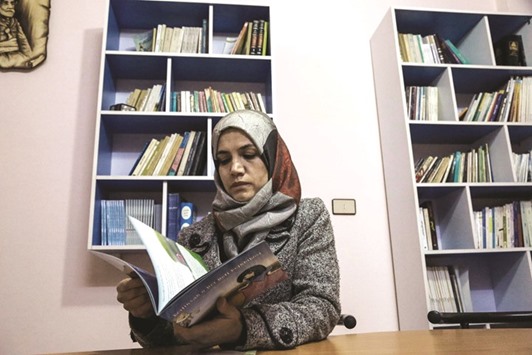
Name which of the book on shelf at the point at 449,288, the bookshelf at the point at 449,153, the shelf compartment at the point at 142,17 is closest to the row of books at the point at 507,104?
the bookshelf at the point at 449,153

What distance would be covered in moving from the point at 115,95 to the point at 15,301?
1184 millimetres

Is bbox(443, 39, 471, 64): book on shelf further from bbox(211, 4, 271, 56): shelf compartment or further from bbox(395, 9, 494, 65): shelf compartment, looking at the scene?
bbox(211, 4, 271, 56): shelf compartment

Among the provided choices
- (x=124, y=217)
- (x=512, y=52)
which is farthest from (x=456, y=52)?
(x=124, y=217)

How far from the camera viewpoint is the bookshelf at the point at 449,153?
2094mm

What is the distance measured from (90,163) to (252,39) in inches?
43.7

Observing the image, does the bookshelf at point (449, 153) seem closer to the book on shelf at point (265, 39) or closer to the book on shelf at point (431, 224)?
the book on shelf at point (431, 224)

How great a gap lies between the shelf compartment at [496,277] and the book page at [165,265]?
69.6 inches

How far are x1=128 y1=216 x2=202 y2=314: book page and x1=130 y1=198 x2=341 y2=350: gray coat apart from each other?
0.54 ft

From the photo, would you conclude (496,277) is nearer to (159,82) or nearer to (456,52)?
(456,52)

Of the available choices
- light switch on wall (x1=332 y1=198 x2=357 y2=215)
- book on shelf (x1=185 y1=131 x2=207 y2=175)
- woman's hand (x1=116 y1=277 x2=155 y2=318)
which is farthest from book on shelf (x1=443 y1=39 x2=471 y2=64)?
woman's hand (x1=116 y1=277 x2=155 y2=318)

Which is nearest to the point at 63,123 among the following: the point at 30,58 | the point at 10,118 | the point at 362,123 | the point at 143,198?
the point at 10,118

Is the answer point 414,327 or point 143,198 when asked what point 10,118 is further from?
point 414,327

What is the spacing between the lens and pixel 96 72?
236cm

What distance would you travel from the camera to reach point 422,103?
228 centimetres
